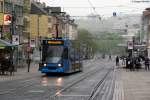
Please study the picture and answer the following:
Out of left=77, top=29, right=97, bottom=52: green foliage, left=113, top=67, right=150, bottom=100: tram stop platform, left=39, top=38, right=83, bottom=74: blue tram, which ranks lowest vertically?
left=113, top=67, right=150, bottom=100: tram stop platform

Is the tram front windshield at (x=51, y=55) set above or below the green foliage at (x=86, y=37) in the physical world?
below

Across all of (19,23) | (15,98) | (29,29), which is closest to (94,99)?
(15,98)

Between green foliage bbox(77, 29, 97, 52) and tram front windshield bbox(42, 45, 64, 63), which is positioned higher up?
green foliage bbox(77, 29, 97, 52)

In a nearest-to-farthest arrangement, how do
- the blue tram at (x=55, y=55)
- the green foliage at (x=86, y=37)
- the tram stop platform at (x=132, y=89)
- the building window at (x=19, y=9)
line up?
the tram stop platform at (x=132, y=89) → the blue tram at (x=55, y=55) → the building window at (x=19, y=9) → the green foliage at (x=86, y=37)

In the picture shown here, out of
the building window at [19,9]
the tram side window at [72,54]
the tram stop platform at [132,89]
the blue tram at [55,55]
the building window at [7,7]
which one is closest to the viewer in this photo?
the tram stop platform at [132,89]

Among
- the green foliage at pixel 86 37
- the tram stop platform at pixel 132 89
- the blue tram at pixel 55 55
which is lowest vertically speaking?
the tram stop platform at pixel 132 89

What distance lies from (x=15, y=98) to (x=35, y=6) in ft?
350

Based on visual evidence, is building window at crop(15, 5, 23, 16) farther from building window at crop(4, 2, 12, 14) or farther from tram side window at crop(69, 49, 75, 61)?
tram side window at crop(69, 49, 75, 61)

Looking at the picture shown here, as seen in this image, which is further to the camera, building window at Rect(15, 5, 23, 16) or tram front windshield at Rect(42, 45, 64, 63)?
building window at Rect(15, 5, 23, 16)

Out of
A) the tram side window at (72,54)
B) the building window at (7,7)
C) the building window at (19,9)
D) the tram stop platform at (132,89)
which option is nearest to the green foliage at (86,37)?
the building window at (19,9)

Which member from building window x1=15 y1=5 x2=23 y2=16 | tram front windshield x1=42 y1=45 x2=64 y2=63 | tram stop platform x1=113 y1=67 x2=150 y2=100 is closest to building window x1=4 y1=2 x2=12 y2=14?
building window x1=15 y1=5 x2=23 y2=16

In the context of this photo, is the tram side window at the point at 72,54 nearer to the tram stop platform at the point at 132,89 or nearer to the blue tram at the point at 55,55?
the blue tram at the point at 55,55

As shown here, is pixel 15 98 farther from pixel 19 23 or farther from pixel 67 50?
pixel 19 23

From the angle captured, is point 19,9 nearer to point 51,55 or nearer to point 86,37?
point 51,55
